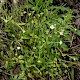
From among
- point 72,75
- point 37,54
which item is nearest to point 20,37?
point 37,54

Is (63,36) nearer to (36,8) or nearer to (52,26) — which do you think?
(52,26)

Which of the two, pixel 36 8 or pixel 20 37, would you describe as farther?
pixel 36 8

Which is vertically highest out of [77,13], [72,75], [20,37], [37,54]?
[77,13]

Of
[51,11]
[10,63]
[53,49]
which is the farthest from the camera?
[51,11]

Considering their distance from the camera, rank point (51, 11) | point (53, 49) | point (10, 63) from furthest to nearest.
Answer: point (51, 11) → point (53, 49) → point (10, 63)

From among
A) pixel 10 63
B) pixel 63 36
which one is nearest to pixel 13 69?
pixel 10 63

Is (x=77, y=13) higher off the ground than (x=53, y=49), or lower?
higher
